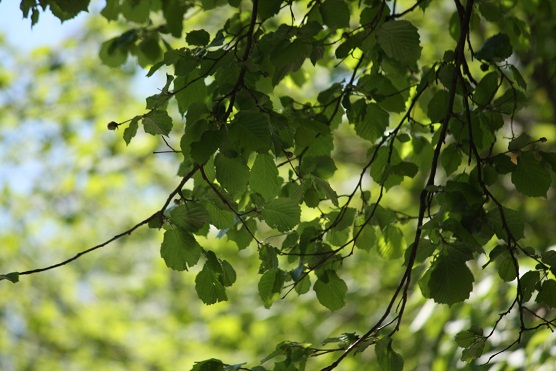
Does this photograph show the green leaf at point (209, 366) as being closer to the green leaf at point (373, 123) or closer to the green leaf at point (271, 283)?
the green leaf at point (271, 283)

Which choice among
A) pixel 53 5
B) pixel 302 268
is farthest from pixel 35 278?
pixel 302 268

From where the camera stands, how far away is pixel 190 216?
1427 millimetres

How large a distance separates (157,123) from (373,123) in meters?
0.66

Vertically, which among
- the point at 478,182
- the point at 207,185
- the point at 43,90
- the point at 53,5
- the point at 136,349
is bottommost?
the point at 478,182

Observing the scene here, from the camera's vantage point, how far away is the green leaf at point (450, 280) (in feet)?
4.56

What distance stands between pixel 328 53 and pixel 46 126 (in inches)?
184

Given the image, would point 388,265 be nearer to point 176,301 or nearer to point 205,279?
point 176,301

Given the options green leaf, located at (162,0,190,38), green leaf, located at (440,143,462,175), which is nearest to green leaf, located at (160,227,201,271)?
green leaf, located at (440,143,462,175)

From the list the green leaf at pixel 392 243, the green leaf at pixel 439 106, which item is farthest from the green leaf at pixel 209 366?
the green leaf at pixel 439 106

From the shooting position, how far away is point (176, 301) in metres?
8.35

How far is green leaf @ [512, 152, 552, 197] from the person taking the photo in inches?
60.3

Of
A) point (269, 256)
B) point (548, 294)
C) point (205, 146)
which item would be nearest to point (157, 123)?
point (205, 146)

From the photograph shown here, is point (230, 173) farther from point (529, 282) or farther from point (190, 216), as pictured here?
point (529, 282)

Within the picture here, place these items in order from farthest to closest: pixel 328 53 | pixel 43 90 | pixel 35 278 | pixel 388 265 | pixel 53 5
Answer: pixel 35 278
pixel 43 90
pixel 388 265
pixel 328 53
pixel 53 5
